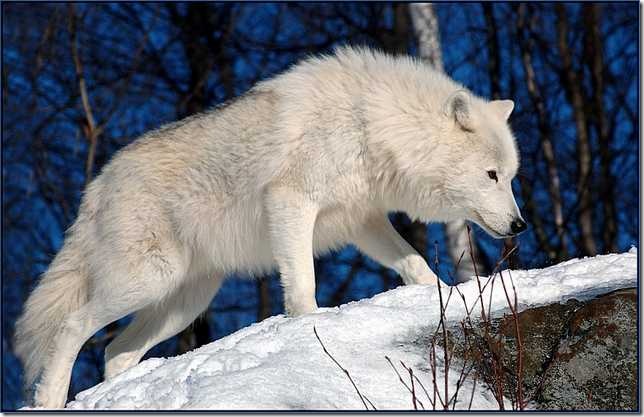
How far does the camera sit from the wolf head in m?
6.31

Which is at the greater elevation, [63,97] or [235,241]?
[63,97]

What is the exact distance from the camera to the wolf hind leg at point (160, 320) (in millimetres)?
6738

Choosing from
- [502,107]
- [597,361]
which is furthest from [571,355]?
[502,107]

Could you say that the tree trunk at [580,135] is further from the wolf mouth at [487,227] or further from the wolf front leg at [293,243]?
the wolf front leg at [293,243]

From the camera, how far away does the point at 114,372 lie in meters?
6.64

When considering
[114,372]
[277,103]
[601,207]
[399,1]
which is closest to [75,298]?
[114,372]

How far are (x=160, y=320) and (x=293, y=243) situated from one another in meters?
1.48

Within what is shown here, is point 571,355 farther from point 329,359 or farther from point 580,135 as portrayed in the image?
point 580,135

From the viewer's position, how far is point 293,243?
19.5 ft

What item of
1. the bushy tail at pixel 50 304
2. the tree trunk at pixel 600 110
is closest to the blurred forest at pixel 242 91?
the tree trunk at pixel 600 110

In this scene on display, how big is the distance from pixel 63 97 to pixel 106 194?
325 inches

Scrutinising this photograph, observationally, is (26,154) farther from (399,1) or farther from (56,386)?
(56,386)

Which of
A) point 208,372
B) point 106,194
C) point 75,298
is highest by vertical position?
point 106,194

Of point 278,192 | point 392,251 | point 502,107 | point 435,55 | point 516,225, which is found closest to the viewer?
point 278,192
